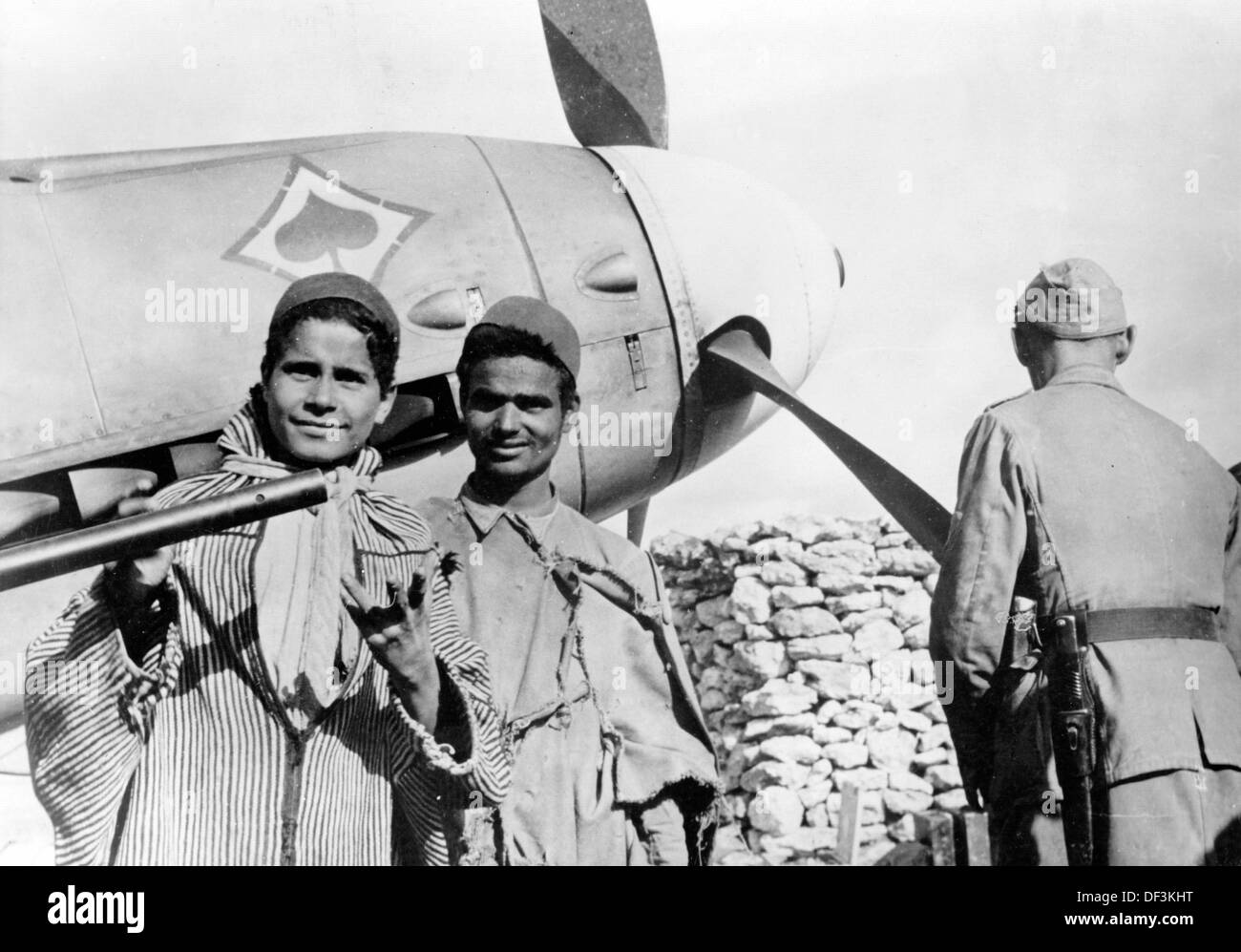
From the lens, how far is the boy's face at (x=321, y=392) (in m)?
2.43

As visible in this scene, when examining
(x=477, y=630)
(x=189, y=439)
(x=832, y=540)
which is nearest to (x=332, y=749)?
(x=477, y=630)

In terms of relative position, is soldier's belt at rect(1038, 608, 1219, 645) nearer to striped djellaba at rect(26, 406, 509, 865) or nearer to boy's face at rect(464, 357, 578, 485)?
boy's face at rect(464, 357, 578, 485)

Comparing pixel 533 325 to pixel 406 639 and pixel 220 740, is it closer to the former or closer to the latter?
pixel 406 639

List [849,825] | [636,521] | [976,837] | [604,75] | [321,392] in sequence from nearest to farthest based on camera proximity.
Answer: [321,392], [976,837], [604,75], [636,521], [849,825]

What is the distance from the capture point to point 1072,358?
297 cm

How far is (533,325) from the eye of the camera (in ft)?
9.21

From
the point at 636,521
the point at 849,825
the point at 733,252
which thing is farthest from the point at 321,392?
the point at 849,825

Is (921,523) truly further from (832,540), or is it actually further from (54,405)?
(832,540)

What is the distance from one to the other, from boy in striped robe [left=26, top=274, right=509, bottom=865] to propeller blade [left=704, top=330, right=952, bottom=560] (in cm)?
108

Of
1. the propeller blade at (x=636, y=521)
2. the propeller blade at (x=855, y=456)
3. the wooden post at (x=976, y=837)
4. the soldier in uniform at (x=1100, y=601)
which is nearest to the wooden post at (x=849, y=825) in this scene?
the wooden post at (x=976, y=837)

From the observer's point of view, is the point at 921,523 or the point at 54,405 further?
the point at 921,523

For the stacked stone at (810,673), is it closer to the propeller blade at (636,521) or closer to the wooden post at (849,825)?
the wooden post at (849,825)

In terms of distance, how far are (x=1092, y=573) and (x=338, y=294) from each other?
71.1 inches
